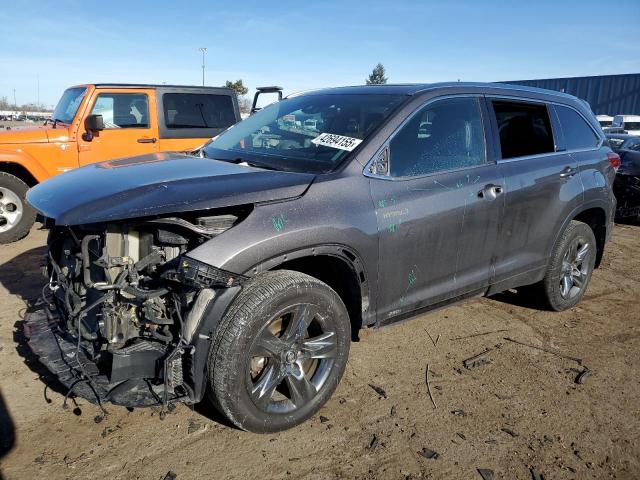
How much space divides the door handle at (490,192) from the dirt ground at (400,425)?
119 centimetres

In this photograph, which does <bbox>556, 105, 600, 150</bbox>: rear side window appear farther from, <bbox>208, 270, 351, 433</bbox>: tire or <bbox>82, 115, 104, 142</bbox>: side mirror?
<bbox>82, 115, 104, 142</bbox>: side mirror

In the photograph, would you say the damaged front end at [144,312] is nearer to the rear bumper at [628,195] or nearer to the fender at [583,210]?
the fender at [583,210]

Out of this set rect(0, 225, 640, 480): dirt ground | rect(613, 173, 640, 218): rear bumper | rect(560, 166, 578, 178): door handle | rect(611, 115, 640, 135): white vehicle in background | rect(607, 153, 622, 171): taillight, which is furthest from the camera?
rect(611, 115, 640, 135): white vehicle in background

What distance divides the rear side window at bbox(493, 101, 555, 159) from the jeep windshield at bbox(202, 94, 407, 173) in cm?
97

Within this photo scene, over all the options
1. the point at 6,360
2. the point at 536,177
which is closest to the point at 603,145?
the point at 536,177

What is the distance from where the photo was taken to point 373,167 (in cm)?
298

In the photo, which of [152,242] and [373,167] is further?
[373,167]

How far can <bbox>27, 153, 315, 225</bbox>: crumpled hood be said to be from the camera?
94.4 inches

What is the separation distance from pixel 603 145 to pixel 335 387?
354cm

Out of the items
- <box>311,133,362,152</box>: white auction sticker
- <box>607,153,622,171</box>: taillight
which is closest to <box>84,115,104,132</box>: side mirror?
<box>311,133,362,152</box>: white auction sticker

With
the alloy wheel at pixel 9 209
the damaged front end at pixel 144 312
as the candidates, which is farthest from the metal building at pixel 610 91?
the damaged front end at pixel 144 312

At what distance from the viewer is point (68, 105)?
23.9 ft

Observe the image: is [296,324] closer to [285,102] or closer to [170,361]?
[170,361]

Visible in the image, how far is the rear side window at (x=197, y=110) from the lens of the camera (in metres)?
7.64
